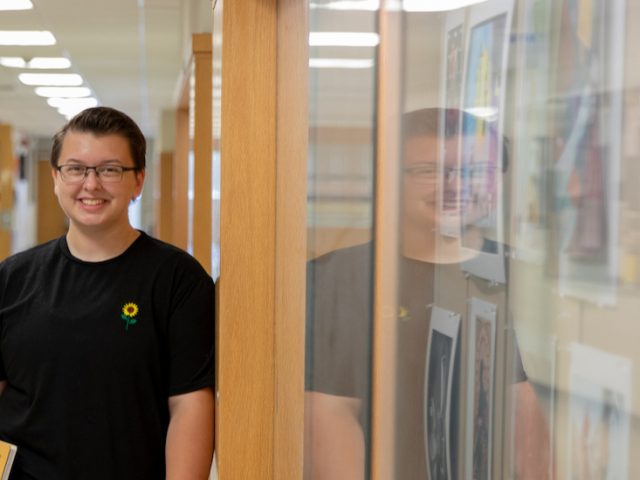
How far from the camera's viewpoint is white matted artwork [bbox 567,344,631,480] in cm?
55

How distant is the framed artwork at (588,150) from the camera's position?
56 centimetres

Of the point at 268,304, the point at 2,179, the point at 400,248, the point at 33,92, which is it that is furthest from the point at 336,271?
the point at 2,179

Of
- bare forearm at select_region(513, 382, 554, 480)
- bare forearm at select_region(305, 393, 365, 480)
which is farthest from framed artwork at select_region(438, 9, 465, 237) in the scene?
bare forearm at select_region(305, 393, 365, 480)

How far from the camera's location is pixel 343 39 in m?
1.37

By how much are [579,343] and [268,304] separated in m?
1.26

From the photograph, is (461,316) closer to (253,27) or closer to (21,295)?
(253,27)

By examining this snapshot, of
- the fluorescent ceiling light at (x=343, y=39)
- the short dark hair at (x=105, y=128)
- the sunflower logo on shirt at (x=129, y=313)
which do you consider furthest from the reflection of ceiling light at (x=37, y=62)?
the fluorescent ceiling light at (x=343, y=39)

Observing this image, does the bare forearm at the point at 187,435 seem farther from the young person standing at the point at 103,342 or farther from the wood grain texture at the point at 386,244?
the wood grain texture at the point at 386,244

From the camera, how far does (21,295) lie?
197cm

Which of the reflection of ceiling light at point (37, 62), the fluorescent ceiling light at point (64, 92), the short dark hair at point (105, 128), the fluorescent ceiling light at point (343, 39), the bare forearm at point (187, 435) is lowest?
the bare forearm at point (187, 435)

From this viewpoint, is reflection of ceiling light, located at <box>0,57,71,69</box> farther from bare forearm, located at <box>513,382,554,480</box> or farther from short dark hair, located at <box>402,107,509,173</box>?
bare forearm, located at <box>513,382,554,480</box>

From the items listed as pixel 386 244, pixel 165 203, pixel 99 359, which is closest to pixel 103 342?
pixel 99 359

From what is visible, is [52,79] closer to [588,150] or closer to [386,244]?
[386,244]

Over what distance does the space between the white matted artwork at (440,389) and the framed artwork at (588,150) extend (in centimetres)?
30
